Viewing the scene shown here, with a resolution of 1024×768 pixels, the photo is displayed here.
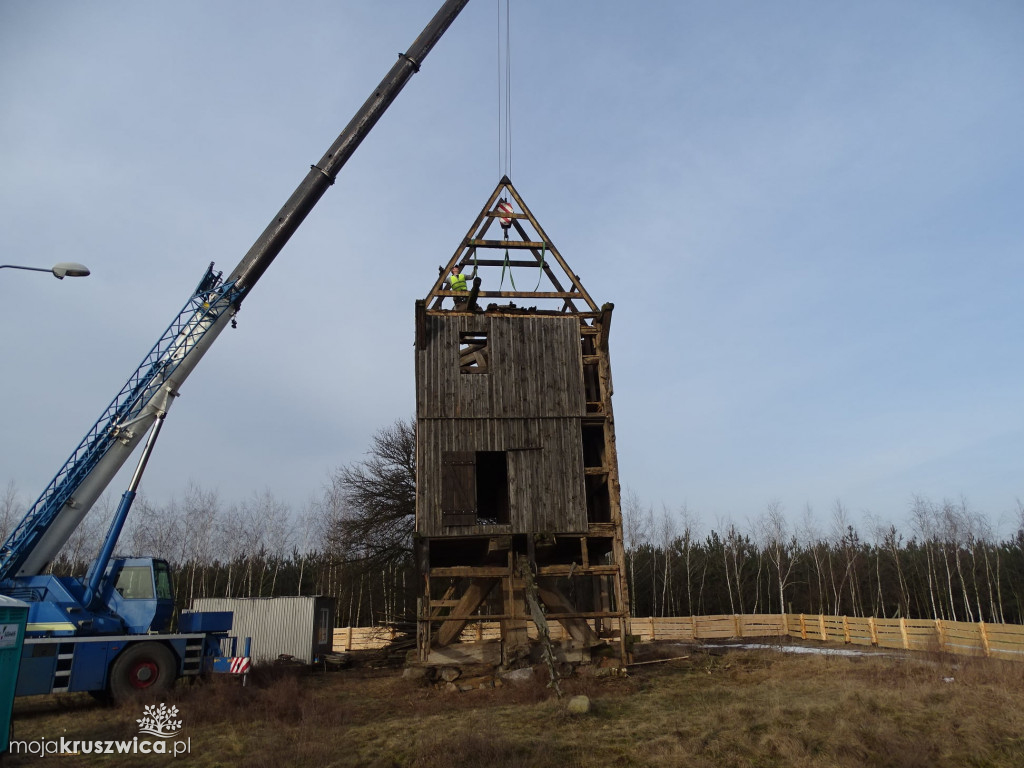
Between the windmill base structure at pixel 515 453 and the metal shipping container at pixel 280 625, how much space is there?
7.83 m

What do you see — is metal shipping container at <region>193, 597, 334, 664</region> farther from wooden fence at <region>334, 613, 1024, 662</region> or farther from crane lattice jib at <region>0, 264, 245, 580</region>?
crane lattice jib at <region>0, 264, 245, 580</region>

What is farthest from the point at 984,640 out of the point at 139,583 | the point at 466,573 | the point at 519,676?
the point at 139,583

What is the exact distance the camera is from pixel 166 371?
1711cm

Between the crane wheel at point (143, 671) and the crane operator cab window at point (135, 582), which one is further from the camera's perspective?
the crane operator cab window at point (135, 582)

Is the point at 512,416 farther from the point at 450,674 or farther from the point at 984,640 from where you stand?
the point at 984,640

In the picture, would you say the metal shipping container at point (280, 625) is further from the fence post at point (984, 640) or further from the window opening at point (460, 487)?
the fence post at point (984, 640)

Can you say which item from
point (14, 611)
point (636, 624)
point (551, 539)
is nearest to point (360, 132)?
point (551, 539)

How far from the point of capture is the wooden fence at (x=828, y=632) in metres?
23.0

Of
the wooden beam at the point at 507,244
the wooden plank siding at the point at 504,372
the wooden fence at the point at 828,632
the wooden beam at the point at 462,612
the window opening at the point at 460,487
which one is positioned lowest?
the wooden fence at the point at 828,632

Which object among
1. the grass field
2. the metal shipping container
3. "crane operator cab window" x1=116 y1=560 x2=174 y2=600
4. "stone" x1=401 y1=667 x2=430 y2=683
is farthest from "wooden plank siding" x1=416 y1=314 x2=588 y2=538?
the metal shipping container

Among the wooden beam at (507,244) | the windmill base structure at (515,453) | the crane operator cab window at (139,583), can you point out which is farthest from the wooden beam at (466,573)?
the wooden beam at (507,244)

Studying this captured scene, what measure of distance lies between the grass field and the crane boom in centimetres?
380
